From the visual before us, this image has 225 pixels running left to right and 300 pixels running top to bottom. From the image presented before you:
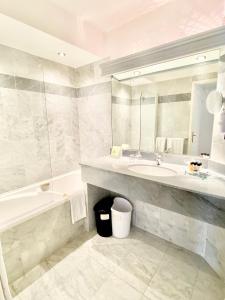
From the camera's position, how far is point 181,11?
152 centimetres

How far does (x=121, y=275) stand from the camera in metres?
1.46

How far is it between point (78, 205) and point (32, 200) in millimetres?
662

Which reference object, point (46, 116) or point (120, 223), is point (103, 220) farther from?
point (46, 116)

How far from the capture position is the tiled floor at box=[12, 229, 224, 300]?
1306 mm


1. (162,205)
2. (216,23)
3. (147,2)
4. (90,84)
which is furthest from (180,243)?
(147,2)

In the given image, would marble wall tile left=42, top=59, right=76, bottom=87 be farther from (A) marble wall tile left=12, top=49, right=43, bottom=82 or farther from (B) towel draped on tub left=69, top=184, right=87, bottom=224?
(B) towel draped on tub left=69, top=184, right=87, bottom=224

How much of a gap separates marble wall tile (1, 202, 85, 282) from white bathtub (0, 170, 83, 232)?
0.06 metres

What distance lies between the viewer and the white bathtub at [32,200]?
156 centimetres

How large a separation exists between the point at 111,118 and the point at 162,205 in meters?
1.31

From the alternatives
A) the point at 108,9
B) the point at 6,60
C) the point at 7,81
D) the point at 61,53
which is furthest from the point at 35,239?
the point at 108,9

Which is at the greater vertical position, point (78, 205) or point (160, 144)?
point (160, 144)

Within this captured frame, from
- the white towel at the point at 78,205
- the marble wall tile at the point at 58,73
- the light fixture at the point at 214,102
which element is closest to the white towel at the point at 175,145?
the light fixture at the point at 214,102

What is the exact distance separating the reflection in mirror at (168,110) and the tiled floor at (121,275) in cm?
109

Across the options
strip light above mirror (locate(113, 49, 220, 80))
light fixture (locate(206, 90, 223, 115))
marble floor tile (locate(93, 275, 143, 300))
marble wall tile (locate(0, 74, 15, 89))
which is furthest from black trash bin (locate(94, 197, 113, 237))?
marble wall tile (locate(0, 74, 15, 89))
